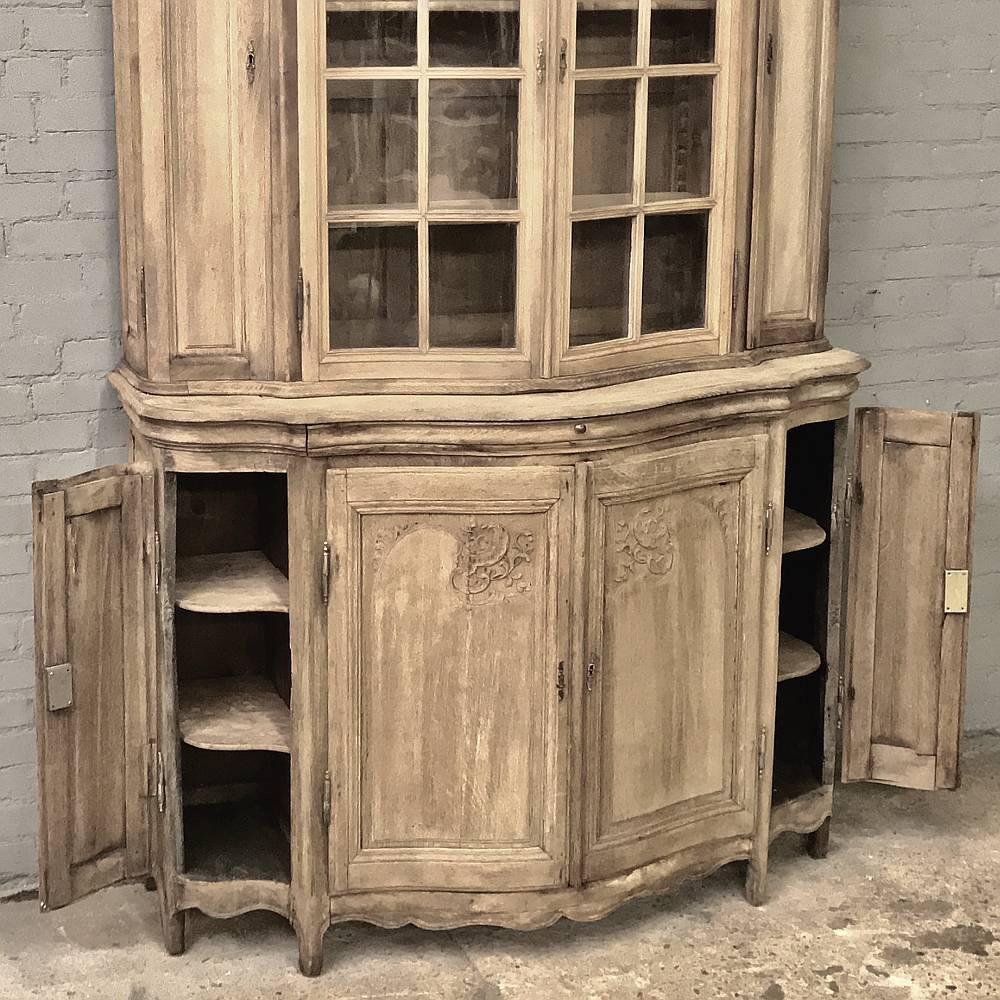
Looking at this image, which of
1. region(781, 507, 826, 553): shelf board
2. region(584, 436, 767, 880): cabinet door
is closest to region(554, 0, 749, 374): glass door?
region(584, 436, 767, 880): cabinet door

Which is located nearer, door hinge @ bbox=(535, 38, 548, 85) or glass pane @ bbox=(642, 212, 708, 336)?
door hinge @ bbox=(535, 38, 548, 85)

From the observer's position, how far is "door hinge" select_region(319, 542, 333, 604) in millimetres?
3082

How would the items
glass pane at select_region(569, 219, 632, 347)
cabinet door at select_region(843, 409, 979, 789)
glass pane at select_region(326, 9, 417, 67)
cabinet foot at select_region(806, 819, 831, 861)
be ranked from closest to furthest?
glass pane at select_region(326, 9, 417, 67), glass pane at select_region(569, 219, 632, 347), cabinet door at select_region(843, 409, 979, 789), cabinet foot at select_region(806, 819, 831, 861)

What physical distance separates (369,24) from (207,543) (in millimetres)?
1187

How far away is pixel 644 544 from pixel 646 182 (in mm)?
718

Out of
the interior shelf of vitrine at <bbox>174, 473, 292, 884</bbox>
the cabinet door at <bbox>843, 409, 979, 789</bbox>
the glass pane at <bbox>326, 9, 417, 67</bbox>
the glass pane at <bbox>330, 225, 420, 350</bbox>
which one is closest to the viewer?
the glass pane at <bbox>326, 9, 417, 67</bbox>

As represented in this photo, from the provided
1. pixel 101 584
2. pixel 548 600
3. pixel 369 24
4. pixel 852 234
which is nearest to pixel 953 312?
pixel 852 234

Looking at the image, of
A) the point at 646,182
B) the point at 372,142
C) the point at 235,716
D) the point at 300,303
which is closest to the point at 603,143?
the point at 646,182

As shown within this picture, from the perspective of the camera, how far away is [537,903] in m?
3.30

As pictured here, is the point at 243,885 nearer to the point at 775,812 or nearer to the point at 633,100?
the point at 775,812

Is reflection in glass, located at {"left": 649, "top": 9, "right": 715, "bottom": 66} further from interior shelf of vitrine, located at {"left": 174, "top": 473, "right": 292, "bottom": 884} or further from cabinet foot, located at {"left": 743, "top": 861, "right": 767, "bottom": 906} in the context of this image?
cabinet foot, located at {"left": 743, "top": 861, "right": 767, "bottom": 906}

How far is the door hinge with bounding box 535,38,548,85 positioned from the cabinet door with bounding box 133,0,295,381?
0.47 metres

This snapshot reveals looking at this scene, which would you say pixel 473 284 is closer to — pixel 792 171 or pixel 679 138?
pixel 679 138

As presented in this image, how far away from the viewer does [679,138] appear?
3230 millimetres
